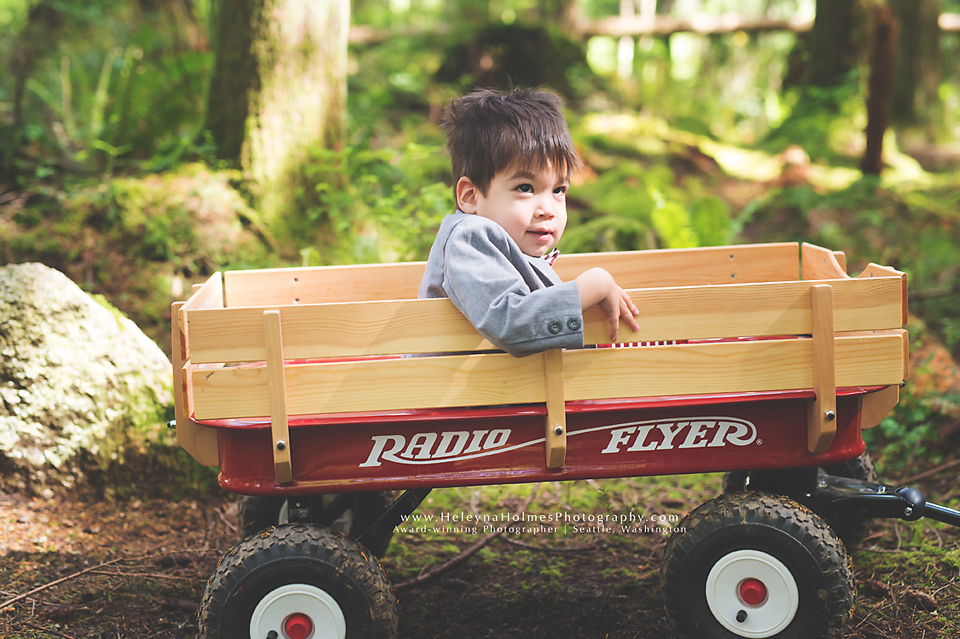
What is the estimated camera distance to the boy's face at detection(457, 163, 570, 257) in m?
2.38

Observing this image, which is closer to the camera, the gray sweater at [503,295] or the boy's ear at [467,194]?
the gray sweater at [503,295]

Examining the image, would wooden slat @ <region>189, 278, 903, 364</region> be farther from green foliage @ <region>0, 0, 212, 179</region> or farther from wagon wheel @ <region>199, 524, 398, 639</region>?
green foliage @ <region>0, 0, 212, 179</region>

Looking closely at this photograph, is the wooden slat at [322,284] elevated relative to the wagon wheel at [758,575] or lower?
elevated

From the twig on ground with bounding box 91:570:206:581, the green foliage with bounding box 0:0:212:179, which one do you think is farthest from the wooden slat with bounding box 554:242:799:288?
the green foliage with bounding box 0:0:212:179

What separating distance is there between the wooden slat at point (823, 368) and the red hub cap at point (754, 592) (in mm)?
484

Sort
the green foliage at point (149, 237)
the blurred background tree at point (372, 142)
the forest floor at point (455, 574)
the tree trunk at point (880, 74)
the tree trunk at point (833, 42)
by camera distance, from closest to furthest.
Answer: the forest floor at point (455, 574) < the green foliage at point (149, 237) < the blurred background tree at point (372, 142) < the tree trunk at point (880, 74) < the tree trunk at point (833, 42)

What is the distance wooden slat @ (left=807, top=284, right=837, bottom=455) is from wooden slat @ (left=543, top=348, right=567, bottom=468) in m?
0.79

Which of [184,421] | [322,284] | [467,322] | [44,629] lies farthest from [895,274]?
[44,629]

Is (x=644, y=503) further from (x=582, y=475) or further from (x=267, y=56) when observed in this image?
(x=267, y=56)

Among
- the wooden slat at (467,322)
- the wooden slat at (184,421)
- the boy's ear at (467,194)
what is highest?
the boy's ear at (467,194)

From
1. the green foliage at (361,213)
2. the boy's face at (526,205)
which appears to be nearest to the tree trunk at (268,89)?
the green foliage at (361,213)

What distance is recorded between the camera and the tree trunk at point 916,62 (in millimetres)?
10109

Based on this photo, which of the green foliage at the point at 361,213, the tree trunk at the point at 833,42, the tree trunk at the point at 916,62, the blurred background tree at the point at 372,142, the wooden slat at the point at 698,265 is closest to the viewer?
the wooden slat at the point at 698,265

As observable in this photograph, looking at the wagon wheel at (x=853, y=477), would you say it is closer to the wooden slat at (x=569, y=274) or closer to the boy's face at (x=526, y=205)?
the wooden slat at (x=569, y=274)
